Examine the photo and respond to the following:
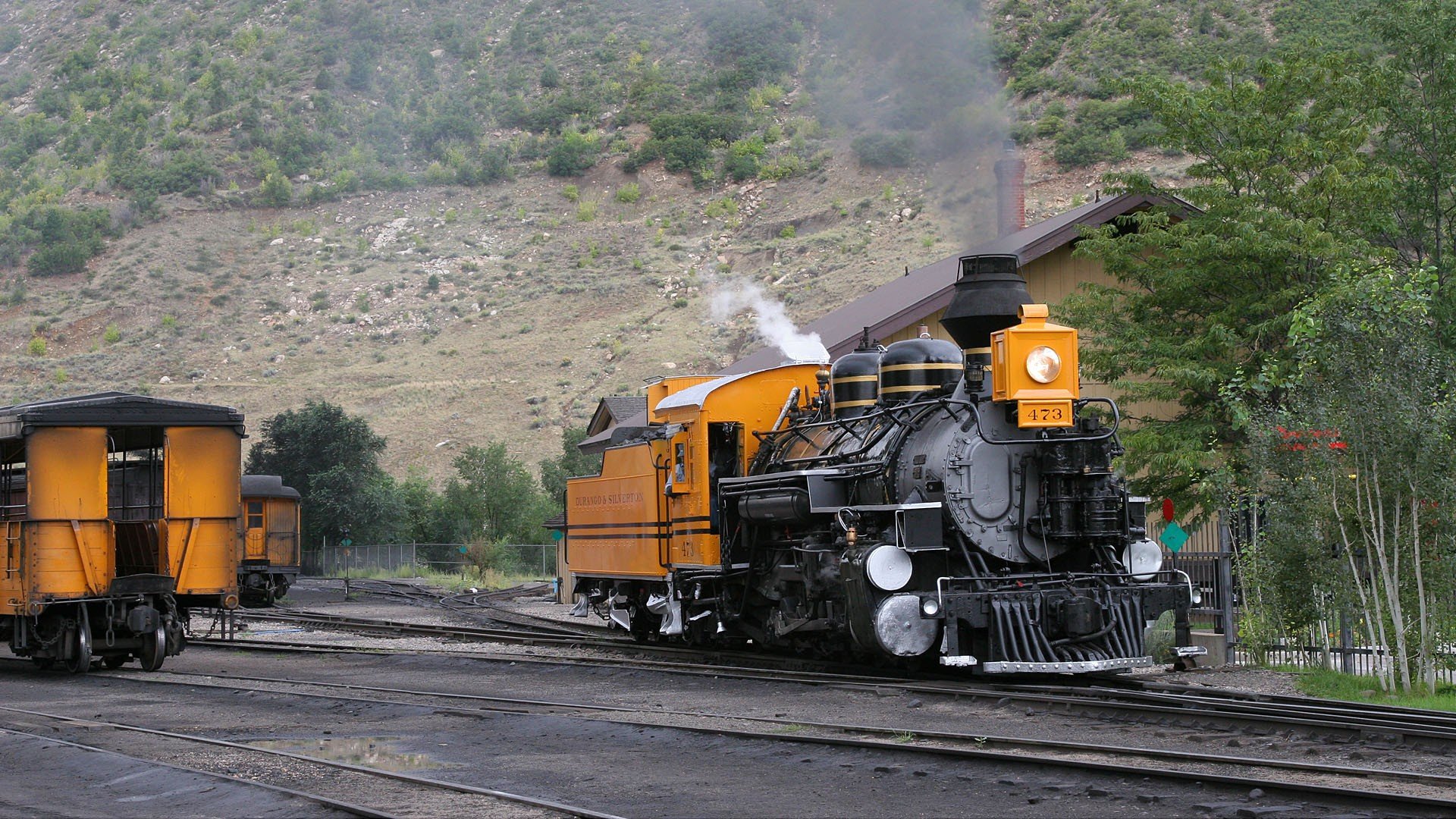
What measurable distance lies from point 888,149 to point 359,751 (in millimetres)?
13604

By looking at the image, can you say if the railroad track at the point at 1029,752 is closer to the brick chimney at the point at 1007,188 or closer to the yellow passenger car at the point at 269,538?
the brick chimney at the point at 1007,188

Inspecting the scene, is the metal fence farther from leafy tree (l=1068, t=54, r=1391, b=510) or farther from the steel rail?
the steel rail

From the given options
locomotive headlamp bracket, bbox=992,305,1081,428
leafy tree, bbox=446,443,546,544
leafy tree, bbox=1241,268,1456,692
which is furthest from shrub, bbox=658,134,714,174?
locomotive headlamp bracket, bbox=992,305,1081,428

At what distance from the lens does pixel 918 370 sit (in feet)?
47.4

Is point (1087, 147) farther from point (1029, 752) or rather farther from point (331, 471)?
point (1029, 752)

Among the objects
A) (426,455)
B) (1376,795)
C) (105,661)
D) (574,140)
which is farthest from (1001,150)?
(574,140)

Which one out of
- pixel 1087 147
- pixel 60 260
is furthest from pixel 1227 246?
pixel 60 260

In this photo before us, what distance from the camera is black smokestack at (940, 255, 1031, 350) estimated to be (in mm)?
14016

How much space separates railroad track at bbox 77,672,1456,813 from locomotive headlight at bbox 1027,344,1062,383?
398cm

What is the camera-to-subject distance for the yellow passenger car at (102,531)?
16578 millimetres

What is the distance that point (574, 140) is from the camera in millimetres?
103375

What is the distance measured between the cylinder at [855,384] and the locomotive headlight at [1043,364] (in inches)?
94.3

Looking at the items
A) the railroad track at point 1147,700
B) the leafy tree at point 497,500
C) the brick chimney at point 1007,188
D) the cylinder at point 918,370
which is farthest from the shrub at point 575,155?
the cylinder at point 918,370

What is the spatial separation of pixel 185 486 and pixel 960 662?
10.3m
